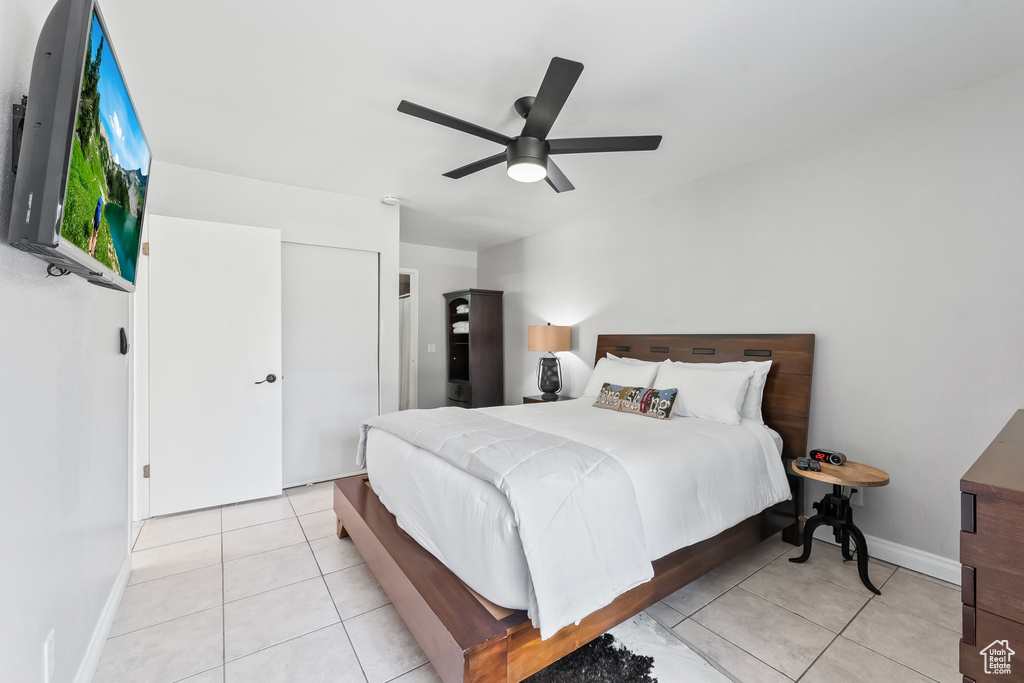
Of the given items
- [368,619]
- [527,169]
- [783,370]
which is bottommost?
[368,619]

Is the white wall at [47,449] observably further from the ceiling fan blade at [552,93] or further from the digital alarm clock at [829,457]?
the digital alarm clock at [829,457]

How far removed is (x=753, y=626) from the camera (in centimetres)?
189

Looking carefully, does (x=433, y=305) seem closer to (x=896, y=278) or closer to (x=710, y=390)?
(x=710, y=390)

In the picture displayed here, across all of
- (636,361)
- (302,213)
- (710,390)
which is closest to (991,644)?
(710,390)

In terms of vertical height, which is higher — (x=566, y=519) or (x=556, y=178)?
(x=556, y=178)

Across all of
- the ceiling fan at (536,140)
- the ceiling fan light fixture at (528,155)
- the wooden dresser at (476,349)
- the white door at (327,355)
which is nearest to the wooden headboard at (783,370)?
the ceiling fan at (536,140)

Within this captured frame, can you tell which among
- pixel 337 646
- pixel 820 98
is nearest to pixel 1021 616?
pixel 337 646

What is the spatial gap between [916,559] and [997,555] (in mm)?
2090

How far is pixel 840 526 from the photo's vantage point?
2307mm

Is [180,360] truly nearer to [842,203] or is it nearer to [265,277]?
[265,277]

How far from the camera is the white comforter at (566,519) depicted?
141 cm

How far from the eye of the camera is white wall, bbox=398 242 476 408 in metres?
5.59

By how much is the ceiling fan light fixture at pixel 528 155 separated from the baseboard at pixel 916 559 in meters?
2.69

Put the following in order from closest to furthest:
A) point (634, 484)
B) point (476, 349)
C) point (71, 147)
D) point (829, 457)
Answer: point (71, 147) < point (634, 484) < point (829, 457) < point (476, 349)
